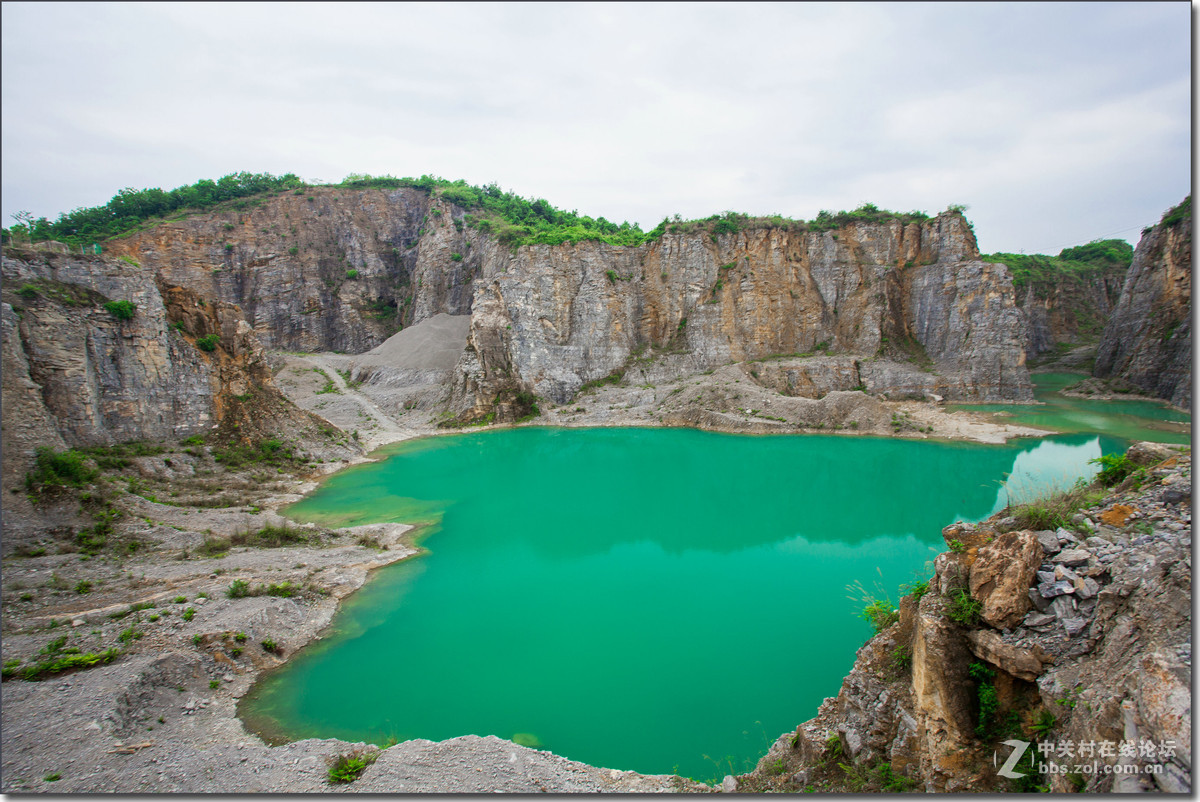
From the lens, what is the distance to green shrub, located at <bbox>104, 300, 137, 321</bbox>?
16.7 meters

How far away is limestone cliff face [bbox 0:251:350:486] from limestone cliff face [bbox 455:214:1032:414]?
49.8 ft

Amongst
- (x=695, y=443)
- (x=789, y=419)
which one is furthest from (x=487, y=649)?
(x=789, y=419)

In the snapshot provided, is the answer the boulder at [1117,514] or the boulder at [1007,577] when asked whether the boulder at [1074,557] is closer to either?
the boulder at [1007,577]

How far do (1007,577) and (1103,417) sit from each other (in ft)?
117

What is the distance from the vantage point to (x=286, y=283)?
4662 centimetres

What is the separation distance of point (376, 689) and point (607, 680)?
3.87 metres

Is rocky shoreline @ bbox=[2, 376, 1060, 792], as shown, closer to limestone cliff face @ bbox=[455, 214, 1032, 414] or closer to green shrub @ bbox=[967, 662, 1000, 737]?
green shrub @ bbox=[967, 662, 1000, 737]

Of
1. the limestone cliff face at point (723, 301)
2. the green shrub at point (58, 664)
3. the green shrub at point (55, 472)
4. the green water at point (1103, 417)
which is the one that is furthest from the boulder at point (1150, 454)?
the limestone cliff face at point (723, 301)

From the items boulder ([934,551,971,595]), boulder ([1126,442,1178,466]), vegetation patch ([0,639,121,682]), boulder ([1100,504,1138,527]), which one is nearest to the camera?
boulder ([1100,504,1138,527])

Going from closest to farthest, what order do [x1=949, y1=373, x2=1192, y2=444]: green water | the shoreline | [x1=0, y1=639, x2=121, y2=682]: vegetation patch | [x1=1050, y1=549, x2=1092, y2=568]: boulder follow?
[x1=1050, y1=549, x2=1092, y2=568]: boulder < the shoreline < [x1=0, y1=639, x2=121, y2=682]: vegetation patch < [x1=949, y1=373, x2=1192, y2=444]: green water

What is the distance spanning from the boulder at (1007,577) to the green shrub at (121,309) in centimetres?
2381

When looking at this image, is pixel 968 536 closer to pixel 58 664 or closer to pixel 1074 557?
pixel 1074 557

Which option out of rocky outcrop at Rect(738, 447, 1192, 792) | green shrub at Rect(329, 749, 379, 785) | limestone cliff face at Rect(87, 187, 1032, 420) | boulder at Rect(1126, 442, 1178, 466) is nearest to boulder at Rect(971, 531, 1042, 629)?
rocky outcrop at Rect(738, 447, 1192, 792)

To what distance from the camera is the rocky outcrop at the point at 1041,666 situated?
290cm
